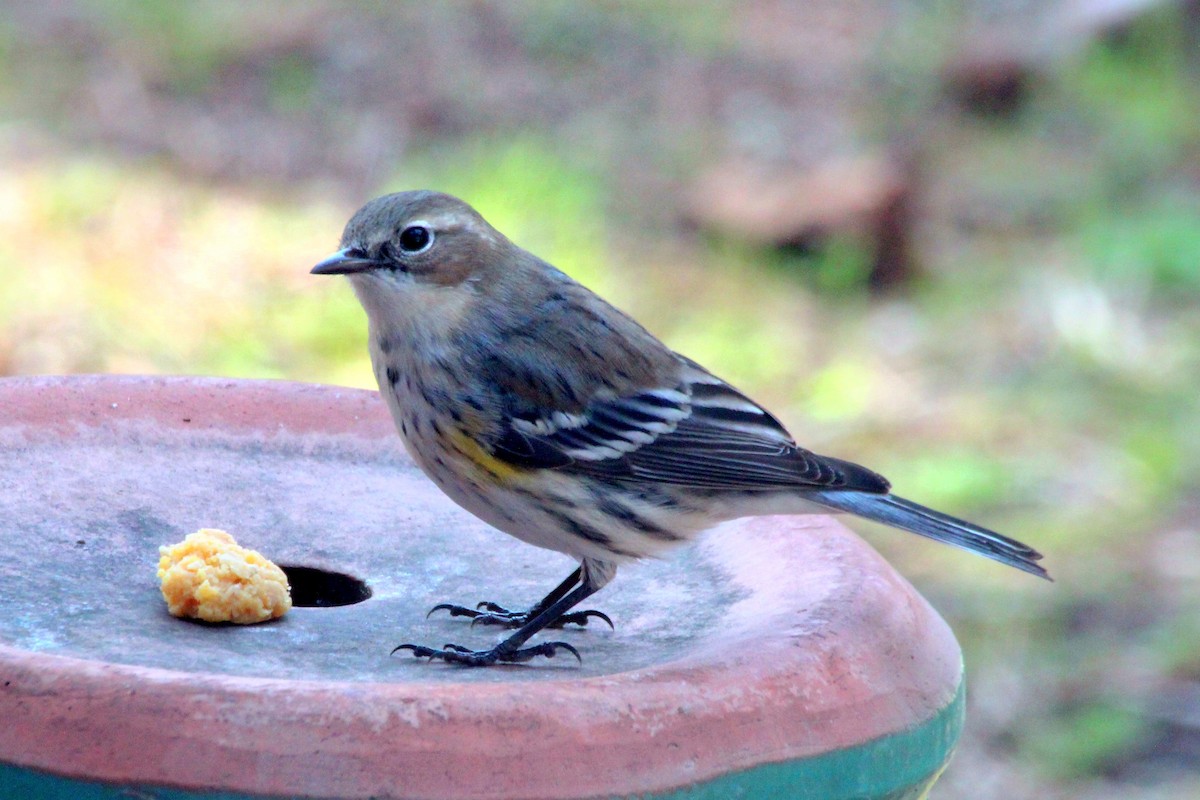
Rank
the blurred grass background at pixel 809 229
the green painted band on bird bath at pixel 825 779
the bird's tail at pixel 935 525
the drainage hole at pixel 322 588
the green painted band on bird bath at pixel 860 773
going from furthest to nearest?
1. the blurred grass background at pixel 809 229
2. the bird's tail at pixel 935 525
3. the drainage hole at pixel 322 588
4. the green painted band on bird bath at pixel 860 773
5. the green painted band on bird bath at pixel 825 779

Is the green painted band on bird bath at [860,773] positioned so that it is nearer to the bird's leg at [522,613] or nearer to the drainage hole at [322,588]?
the bird's leg at [522,613]

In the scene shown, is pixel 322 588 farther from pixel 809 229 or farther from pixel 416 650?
pixel 809 229

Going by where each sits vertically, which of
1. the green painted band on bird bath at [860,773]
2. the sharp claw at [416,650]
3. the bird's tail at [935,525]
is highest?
the bird's tail at [935,525]

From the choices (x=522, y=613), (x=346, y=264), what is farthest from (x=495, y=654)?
(x=346, y=264)

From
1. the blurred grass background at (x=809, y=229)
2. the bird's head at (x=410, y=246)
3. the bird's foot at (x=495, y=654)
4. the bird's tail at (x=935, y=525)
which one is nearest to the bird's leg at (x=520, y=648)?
the bird's foot at (x=495, y=654)

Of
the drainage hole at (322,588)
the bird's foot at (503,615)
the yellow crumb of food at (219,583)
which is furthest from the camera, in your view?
the drainage hole at (322,588)

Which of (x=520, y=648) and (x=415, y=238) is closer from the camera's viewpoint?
(x=520, y=648)

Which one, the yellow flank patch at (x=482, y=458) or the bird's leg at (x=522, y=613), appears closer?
the bird's leg at (x=522, y=613)

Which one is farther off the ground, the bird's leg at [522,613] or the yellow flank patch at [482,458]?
the yellow flank patch at [482,458]
